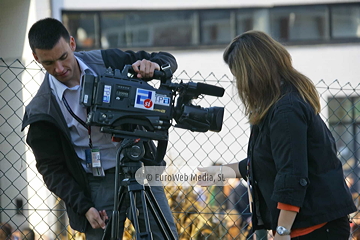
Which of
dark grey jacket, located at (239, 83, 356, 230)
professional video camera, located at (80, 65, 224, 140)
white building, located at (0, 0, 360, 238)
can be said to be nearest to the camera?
dark grey jacket, located at (239, 83, 356, 230)

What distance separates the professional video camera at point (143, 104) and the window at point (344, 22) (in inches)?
299

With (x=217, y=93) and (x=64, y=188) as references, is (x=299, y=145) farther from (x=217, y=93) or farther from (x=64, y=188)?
(x=64, y=188)

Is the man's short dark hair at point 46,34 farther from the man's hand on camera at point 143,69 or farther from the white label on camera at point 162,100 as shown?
the white label on camera at point 162,100

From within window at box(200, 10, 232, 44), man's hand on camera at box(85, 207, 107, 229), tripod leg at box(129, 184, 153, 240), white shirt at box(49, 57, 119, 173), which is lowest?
man's hand on camera at box(85, 207, 107, 229)

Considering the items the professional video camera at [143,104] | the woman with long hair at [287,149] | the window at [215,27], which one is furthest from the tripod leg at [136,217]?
the window at [215,27]

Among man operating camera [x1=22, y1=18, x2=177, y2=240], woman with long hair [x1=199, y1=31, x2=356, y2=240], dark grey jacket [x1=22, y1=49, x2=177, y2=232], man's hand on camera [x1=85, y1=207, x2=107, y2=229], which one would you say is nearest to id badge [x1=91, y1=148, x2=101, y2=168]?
man operating camera [x1=22, y1=18, x2=177, y2=240]

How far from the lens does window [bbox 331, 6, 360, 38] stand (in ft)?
30.5

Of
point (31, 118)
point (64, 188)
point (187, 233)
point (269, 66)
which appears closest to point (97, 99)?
point (31, 118)

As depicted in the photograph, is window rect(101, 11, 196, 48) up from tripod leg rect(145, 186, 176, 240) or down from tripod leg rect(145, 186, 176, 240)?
up

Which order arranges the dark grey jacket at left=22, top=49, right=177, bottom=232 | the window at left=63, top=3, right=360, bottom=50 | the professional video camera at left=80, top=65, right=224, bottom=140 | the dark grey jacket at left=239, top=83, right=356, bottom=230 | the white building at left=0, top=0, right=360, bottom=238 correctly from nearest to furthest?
the dark grey jacket at left=239, top=83, right=356, bottom=230 < the professional video camera at left=80, top=65, right=224, bottom=140 < the dark grey jacket at left=22, top=49, right=177, bottom=232 < the white building at left=0, top=0, right=360, bottom=238 < the window at left=63, top=3, right=360, bottom=50

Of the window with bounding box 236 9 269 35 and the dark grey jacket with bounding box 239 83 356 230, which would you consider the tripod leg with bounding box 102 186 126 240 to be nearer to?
the dark grey jacket with bounding box 239 83 356 230

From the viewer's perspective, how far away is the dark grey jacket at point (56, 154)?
8.30 ft

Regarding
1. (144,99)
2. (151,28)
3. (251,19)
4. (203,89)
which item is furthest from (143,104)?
(251,19)

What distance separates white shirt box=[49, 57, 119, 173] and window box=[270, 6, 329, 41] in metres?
7.19
